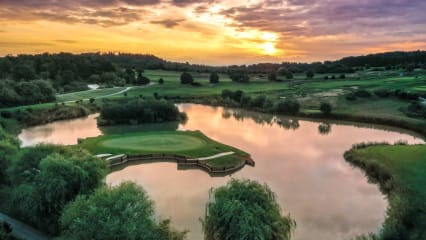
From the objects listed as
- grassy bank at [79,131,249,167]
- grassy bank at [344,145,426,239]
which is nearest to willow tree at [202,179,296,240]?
grassy bank at [344,145,426,239]

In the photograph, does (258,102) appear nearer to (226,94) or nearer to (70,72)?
(226,94)

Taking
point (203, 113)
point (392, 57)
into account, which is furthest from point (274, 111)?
point (392, 57)

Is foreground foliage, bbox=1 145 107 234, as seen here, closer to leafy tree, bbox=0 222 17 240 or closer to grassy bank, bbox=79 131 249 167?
leafy tree, bbox=0 222 17 240

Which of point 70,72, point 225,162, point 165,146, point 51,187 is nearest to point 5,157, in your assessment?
point 51,187

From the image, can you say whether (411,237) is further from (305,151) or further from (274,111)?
(274,111)

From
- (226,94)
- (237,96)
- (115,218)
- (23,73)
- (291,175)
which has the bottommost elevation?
(291,175)

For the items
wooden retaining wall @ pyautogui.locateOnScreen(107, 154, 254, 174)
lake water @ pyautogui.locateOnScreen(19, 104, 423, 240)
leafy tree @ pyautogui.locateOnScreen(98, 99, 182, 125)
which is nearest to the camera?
lake water @ pyautogui.locateOnScreen(19, 104, 423, 240)

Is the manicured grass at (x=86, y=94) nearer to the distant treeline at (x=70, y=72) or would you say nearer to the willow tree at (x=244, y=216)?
the distant treeline at (x=70, y=72)
